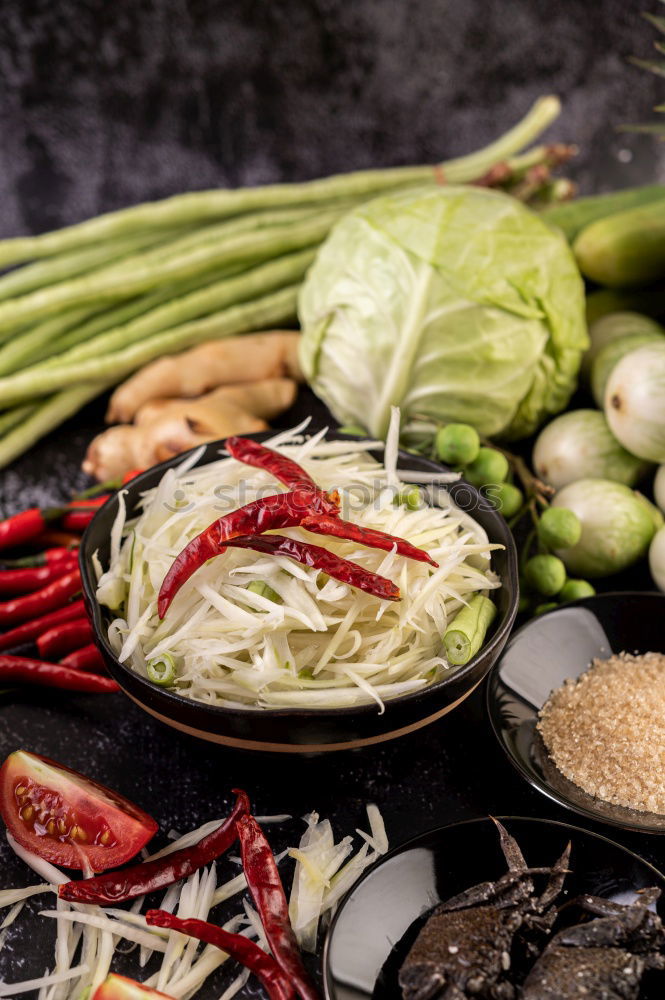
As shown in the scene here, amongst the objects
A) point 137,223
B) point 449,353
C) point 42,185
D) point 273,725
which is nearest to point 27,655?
point 273,725

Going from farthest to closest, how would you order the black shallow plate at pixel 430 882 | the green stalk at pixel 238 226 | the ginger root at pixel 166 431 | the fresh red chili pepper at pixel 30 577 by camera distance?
1. the green stalk at pixel 238 226
2. the ginger root at pixel 166 431
3. the fresh red chili pepper at pixel 30 577
4. the black shallow plate at pixel 430 882

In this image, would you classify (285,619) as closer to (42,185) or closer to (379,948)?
(379,948)

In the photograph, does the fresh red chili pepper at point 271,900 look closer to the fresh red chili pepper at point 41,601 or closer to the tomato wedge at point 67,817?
the tomato wedge at point 67,817

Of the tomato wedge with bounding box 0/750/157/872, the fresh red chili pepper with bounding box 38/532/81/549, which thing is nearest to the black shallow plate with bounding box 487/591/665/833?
the tomato wedge with bounding box 0/750/157/872

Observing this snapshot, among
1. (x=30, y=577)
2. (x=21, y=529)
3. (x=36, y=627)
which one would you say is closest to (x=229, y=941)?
(x=36, y=627)

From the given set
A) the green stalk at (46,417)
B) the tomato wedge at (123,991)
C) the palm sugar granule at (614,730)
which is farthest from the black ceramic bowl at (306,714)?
the green stalk at (46,417)

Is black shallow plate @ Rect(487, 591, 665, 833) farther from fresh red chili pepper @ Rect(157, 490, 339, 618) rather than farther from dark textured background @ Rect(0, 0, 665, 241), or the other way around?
dark textured background @ Rect(0, 0, 665, 241)

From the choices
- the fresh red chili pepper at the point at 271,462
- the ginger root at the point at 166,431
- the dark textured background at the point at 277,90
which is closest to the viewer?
the fresh red chili pepper at the point at 271,462
